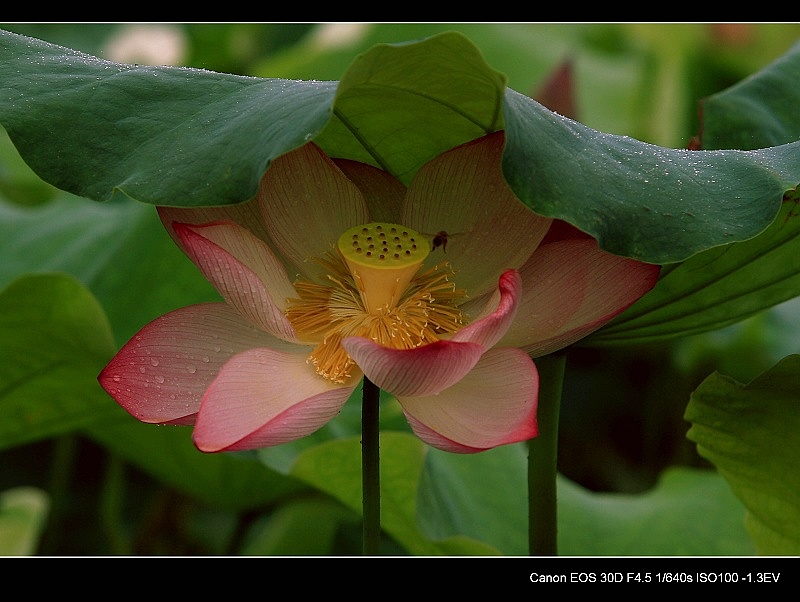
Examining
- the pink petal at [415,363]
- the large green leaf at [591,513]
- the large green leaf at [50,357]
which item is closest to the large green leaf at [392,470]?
the large green leaf at [591,513]

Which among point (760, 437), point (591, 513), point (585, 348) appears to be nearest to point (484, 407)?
point (760, 437)

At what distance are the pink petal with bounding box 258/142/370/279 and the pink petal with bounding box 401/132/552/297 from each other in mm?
39

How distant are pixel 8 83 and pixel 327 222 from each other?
20 centimetres

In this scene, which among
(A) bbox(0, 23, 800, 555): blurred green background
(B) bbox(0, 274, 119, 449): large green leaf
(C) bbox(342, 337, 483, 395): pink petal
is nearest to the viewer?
(C) bbox(342, 337, 483, 395): pink petal

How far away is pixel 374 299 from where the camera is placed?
1.90ft

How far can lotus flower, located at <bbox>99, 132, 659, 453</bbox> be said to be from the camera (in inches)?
19.1

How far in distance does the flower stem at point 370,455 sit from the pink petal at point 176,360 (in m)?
0.07

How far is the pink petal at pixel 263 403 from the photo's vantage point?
0.47 m

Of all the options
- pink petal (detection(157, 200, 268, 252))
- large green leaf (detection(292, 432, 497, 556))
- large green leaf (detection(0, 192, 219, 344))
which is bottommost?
large green leaf (detection(292, 432, 497, 556))

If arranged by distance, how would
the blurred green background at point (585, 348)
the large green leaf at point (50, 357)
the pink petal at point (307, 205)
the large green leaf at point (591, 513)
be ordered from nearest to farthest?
1. the pink petal at point (307, 205)
2. the large green leaf at point (50, 357)
3. the large green leaf at point (591, 513)
4. the blurred green background at point (585, 348)

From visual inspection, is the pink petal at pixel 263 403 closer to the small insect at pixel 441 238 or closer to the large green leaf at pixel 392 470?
the small insect at pixel 441 238

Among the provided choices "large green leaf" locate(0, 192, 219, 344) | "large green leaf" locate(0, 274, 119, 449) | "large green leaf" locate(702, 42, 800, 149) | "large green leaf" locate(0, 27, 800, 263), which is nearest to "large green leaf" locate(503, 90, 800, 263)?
"large green leaf" locate(0, 27, 800, 263)

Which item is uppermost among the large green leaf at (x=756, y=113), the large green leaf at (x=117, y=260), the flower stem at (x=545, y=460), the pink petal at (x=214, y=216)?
the pink petal at (x=214, y=216)

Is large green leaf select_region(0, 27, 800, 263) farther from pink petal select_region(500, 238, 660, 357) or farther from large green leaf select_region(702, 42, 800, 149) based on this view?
large green leaf select_region(702, 42, 800, 149)
